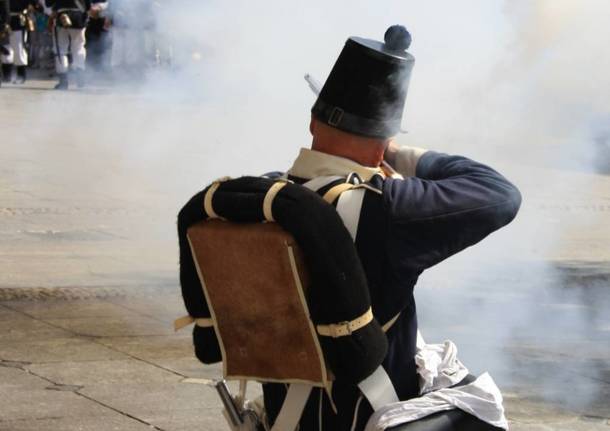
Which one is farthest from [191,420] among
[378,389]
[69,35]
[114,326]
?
[69,35]

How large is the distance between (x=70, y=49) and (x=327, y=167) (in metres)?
20.9

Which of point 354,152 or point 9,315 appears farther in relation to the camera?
point 9,315

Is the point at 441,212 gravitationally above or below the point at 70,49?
above

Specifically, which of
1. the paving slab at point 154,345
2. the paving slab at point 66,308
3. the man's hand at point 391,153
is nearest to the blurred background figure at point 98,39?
the paving slab at point 66,308

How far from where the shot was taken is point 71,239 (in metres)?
9.43

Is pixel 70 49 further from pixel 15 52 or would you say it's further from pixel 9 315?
pixel 9 315

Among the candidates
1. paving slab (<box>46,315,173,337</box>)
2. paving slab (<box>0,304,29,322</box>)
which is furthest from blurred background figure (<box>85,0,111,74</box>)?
paving slab (<box>46,315,173,337</box>)

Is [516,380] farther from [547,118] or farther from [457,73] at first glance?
[547,118]

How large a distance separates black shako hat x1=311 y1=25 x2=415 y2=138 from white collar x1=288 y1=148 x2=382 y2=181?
2.9 inches

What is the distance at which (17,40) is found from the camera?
23406 millimetres

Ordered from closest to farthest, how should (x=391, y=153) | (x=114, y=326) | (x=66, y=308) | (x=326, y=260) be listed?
1. (x=326, y=260)
2. (x=391, y=153)
3. (x=114, y=326)
4. (x=66, y=308)

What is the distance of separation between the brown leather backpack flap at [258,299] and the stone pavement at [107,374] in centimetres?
235

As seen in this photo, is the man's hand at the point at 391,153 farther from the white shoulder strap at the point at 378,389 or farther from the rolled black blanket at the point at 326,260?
the white shoulder strap at the point at 378,389

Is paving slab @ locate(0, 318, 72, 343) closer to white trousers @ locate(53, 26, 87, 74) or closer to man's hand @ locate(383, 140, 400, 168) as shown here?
man's hand @ locate(383, 140, 400, 168)
